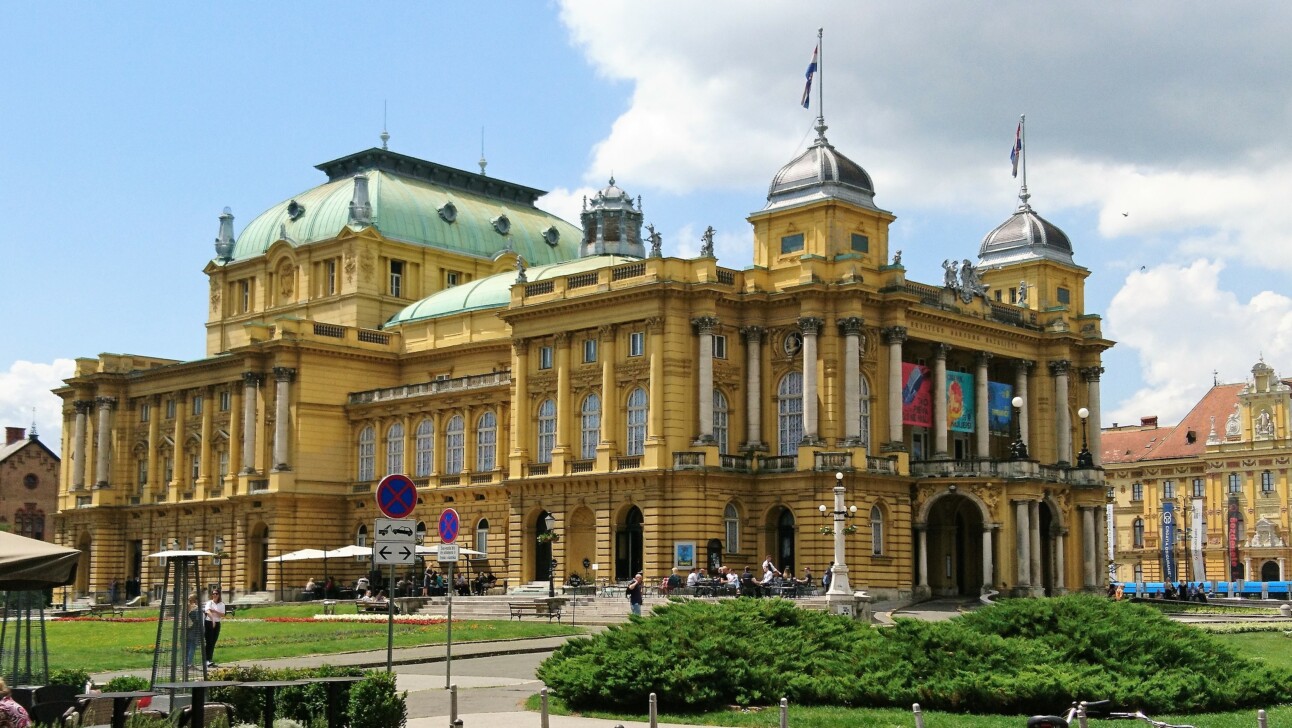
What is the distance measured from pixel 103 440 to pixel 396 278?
20.2 meters

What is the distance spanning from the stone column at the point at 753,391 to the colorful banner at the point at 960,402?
9.85m

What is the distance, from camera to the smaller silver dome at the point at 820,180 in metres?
67.8

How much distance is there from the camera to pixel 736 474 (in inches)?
2566

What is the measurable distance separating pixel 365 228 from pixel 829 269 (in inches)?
A: 1306

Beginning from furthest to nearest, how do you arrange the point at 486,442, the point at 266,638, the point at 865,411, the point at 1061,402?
the point at 1061,402 → the point at 486,442 → the point at 865,411 → the point at 266,638

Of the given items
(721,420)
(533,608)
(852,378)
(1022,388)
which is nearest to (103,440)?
(721,420)

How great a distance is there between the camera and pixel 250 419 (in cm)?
8350

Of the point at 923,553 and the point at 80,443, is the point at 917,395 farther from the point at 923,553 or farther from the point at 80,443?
the point at 80,443

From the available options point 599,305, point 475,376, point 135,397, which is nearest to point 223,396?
point 135,397

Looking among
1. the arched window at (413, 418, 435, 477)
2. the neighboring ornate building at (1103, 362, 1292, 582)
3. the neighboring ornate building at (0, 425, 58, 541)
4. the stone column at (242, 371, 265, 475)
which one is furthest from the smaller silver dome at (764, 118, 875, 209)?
the neighboring ornate building at (0, 425, 58, 541)

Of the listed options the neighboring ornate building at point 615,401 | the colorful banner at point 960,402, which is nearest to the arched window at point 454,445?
the neighboring ornate building at point 615,401

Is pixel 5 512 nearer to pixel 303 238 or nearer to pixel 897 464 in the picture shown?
pixel 303 238

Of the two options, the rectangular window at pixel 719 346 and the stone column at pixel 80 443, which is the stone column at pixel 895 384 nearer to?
the rectangular window at pixel 719 346

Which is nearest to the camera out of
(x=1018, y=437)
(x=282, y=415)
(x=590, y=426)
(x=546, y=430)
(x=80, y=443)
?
(x=590, y=426)
